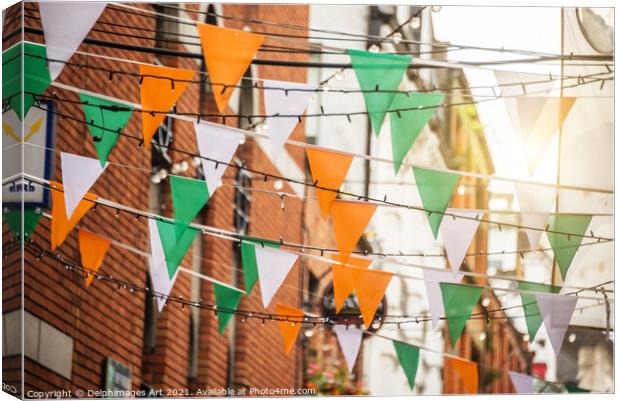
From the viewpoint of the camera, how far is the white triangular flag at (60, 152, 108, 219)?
27.7 ft

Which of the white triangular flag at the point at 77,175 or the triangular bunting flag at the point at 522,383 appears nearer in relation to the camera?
the white triangular flag at the point at 77,175

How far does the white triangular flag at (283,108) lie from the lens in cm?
836

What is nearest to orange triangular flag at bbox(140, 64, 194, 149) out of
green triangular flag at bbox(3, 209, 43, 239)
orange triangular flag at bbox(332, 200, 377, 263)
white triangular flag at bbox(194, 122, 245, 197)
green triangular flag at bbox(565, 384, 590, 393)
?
white triangular flag at bbox(194, 122, 245, 197)

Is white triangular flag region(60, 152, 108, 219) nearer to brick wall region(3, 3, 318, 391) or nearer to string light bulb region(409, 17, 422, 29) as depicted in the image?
brick wall region(3, 3, 318, 391)

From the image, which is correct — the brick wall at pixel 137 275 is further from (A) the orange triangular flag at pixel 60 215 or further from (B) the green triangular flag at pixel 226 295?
(B) the green triangular flag at pixel 226 295

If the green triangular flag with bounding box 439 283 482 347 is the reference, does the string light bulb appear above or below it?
above

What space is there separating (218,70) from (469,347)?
14670mm

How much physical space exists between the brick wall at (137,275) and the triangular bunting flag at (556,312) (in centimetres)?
287

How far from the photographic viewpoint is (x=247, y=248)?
30.6 ft

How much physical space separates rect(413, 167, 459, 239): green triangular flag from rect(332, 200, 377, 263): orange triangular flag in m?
0.38

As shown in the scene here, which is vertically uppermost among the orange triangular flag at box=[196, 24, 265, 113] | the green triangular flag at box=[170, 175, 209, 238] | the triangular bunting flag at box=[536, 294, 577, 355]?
the orange triangular flag at box=[196, 24, 265, 113]

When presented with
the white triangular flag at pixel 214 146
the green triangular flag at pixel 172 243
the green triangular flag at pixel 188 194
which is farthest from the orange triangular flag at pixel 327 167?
the green triangular flag at pixel 172 243

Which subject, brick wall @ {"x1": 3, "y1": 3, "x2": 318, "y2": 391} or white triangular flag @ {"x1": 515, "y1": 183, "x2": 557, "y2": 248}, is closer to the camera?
brick wall @ {"x1": 3, "y1": 3, "x2": 318, "y2": 391}

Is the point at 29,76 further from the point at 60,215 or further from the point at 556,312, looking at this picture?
the point at 556,312
